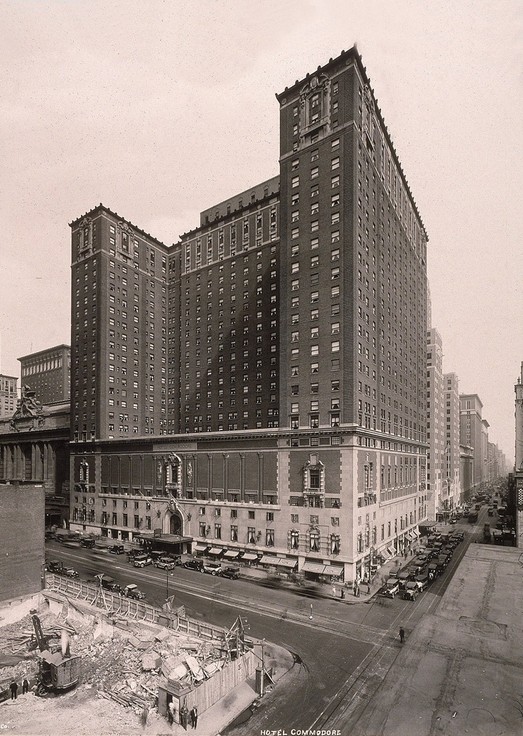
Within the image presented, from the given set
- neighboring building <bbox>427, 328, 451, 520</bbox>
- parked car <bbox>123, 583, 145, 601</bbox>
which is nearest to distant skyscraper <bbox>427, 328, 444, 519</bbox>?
neighboring building <bbox>427, 328, 451, 520</bbox>

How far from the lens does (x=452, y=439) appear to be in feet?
544

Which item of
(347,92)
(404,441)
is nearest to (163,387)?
(404,441)

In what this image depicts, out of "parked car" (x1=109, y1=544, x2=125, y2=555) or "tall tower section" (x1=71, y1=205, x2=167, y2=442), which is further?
"tall tower section" (x1=71, y1=205, x2=167, y2=442)

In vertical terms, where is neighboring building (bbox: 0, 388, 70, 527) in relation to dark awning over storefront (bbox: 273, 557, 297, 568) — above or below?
above

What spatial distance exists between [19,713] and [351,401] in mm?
47470

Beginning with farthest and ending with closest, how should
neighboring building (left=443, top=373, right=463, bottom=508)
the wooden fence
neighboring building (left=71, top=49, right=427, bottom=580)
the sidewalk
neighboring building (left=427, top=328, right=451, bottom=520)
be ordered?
neighboring building (left=443, top=373, right=463, bottom=508), neighboring building (left=427, top=328, right=451, bottom=520), neighboring building (left=71, top=49, right=427, bottom=580), the wooden fence, the sidewalk

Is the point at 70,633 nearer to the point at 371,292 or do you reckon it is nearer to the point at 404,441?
the point at 371,292

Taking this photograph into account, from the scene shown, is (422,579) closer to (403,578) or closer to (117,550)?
(403,578)

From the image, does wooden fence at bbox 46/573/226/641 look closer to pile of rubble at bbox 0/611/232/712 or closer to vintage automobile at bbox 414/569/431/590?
pile of rubble at bbox 0/611/232/712

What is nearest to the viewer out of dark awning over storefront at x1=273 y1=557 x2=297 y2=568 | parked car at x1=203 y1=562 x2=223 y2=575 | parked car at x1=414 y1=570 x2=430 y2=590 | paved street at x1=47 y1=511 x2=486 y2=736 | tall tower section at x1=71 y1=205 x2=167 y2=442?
paved street at x1=47 y1=511 x2=486 y2=736

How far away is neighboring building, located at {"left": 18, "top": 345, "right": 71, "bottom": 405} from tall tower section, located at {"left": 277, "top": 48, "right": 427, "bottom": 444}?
12125 cm

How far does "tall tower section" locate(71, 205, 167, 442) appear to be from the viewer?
10319 cm

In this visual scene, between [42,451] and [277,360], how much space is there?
63.6 metres

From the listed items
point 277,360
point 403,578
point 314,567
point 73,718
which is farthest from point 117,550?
point 73,718
